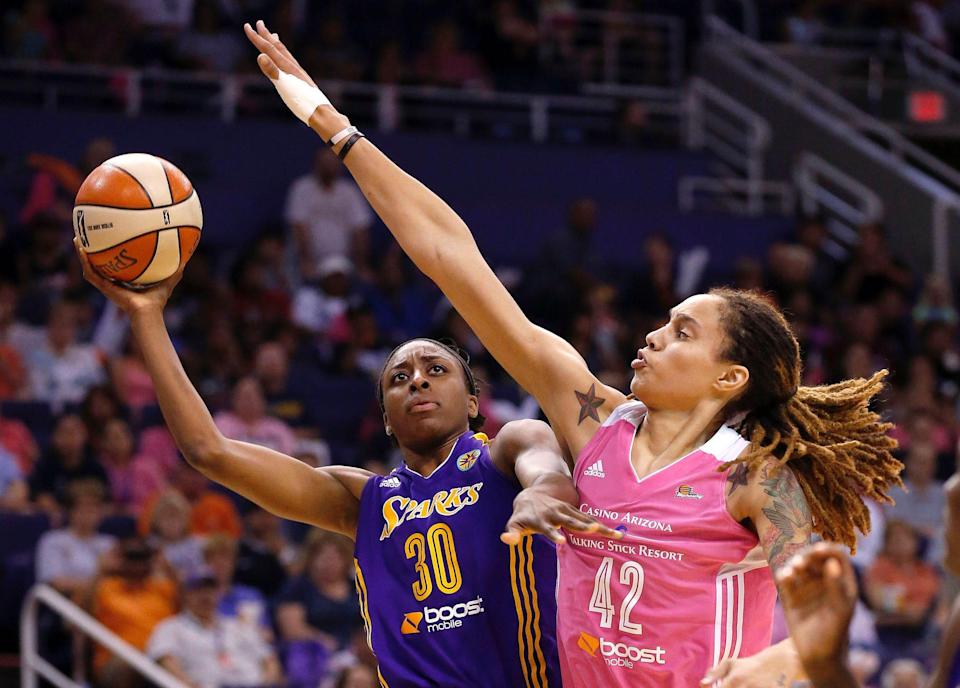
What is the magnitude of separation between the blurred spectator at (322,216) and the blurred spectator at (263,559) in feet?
10.1

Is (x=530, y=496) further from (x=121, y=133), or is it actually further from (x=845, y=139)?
(x=845, y=139)

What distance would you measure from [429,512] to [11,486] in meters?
4.97

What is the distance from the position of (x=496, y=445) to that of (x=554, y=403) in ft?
0.94

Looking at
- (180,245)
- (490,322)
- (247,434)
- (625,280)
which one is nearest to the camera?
(490,322)

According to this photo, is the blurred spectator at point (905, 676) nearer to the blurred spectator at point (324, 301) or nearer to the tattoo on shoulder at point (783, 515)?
the blurred spectator at point (324, 301)

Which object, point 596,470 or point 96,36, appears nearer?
point 596,470

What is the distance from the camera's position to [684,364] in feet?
12.8

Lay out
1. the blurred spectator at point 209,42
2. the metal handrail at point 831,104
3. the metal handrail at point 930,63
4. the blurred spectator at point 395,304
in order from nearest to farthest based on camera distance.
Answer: the blurred spectator at point 395,304 < the blurred spectator at point 209,42 < the metal handrail at point 831,104 < the metal handrail at point 930,63

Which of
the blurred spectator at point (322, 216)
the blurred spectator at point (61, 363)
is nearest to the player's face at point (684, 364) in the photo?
the blurred spectator at point (61, 363)

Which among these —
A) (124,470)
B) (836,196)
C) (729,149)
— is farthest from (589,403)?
(836,196)

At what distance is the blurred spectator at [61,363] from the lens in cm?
975

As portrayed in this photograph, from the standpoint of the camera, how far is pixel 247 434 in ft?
31.0

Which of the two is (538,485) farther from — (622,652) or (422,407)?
(422,407)

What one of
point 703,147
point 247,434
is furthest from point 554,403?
point 703,147
